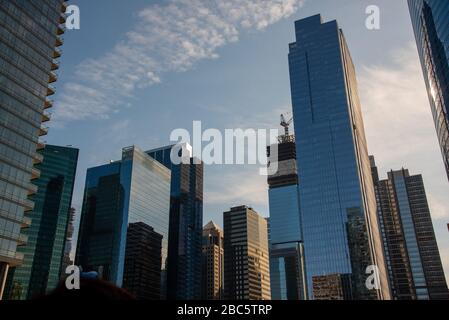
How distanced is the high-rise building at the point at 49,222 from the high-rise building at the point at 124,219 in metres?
16.1

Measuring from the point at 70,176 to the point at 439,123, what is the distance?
131 meters

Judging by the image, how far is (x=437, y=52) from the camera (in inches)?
3177

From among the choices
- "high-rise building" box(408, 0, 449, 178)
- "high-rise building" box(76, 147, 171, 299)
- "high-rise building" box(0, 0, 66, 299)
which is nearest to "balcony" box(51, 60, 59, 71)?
"high-rise building" box(0, 0, 66, 299)

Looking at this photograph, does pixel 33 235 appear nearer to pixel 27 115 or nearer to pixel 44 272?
pixel 44 272

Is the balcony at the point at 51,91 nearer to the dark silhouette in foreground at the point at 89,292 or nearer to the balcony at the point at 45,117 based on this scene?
the balcony at the point at 45,117

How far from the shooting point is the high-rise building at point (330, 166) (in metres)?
150

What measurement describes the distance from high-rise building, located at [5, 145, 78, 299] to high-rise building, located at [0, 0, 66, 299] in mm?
92539

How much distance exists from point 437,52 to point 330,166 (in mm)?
83470

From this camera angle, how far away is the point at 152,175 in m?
188

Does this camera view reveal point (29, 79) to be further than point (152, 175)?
No

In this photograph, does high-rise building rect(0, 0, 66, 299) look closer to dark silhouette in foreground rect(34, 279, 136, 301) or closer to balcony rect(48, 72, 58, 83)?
balcony rect(48, 72, 58, 83)

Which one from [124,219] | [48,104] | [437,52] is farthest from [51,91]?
[124,219]

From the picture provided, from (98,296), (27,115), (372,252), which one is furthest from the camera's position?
(372,252)

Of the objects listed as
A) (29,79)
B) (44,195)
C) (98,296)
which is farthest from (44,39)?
(44,195)
